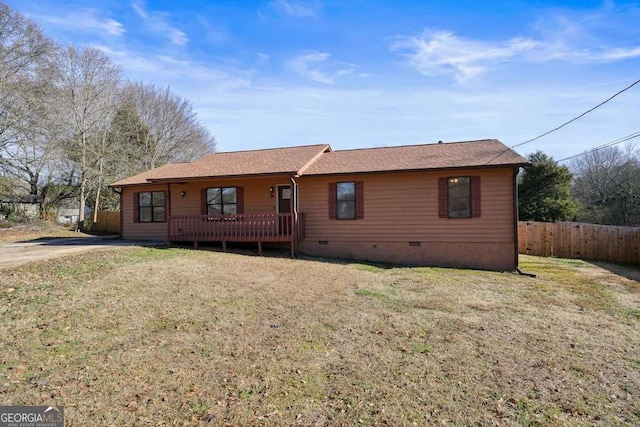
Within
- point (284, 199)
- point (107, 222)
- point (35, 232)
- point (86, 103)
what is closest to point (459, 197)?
point (284, 199)

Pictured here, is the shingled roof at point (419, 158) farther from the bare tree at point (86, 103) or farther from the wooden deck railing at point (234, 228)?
the bare tree at point (86, 103)

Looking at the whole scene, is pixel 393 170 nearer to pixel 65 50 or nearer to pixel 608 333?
pixel 608 333

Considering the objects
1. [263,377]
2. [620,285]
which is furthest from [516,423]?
[620,285]

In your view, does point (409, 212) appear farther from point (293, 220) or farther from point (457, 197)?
point (293, 220)

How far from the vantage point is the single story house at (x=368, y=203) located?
Result: 37.3 feet

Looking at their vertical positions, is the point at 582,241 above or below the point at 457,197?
below

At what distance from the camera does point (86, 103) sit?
21.9 metres

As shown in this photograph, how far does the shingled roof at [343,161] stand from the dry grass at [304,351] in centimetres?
486

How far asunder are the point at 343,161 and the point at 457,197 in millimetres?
4415

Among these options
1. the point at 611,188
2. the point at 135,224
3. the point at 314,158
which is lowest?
the point at 135,224

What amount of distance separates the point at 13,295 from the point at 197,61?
10.6m

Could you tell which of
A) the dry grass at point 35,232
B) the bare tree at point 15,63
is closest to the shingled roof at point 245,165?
the dry grass at point 35,232

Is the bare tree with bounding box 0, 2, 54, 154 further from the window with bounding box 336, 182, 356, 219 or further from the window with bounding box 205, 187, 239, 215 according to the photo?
the window with bounding box 336, 182, 356, 219

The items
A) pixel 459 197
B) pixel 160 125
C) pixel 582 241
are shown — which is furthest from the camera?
pixel 160 125
